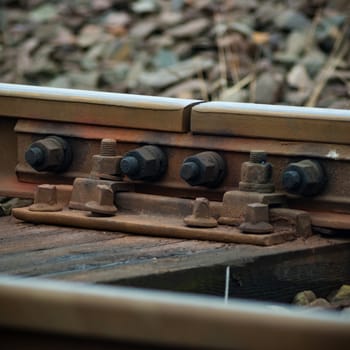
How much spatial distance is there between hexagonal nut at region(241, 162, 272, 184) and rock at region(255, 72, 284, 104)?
4763mm

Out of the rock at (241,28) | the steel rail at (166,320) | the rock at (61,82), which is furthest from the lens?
the rock at (241,28)

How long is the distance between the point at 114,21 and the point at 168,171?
7551 mm

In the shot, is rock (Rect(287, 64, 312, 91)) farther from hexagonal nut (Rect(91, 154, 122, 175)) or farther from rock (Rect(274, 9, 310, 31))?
hexagonal nut (Rect(91, 154, 122, 175))

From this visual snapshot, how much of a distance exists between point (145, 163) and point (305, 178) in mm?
577

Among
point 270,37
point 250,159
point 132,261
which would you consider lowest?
point 132,261

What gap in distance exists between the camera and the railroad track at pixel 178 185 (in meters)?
3.74

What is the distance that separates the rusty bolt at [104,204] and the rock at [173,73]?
554cm

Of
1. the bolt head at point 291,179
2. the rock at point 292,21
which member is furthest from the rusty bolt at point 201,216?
the rock at point 292,21

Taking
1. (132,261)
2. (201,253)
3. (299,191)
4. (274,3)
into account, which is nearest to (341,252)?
(299,191)

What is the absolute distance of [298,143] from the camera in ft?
13.4

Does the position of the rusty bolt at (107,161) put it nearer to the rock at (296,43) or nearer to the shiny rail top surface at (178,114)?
the shiny rail top surface at (178,114)

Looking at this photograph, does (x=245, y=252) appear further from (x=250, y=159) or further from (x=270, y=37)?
(x=270, y=37)

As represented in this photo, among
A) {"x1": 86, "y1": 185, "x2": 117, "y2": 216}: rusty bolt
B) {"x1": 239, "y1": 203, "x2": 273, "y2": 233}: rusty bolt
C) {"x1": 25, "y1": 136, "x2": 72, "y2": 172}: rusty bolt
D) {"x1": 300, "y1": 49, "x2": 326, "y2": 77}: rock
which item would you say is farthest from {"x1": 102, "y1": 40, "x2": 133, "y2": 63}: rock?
{"x1": 239, "y1": 203, "x2": 273, "y2": 233}: rusty bolt

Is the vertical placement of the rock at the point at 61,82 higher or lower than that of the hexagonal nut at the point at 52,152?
higher
